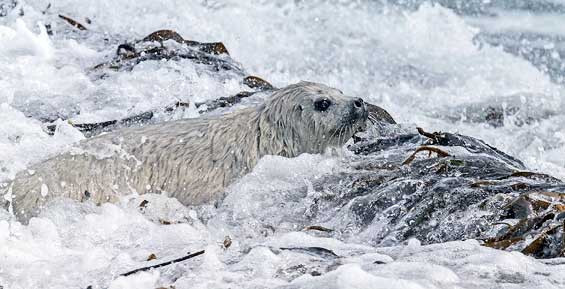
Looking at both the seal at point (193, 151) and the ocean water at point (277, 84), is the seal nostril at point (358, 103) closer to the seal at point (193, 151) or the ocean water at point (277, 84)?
the seal at point (193, 151)

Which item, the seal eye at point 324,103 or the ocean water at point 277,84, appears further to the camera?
the seal eye at point 324,103

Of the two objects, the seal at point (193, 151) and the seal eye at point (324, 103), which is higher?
the seal eye at point (324, 103)

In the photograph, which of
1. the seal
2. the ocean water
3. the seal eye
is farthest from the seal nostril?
the ocean water

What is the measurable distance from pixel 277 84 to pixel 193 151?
5.07 metres

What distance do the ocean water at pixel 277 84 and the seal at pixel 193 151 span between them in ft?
0.54

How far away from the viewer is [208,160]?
724 cm

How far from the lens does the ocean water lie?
466 cm

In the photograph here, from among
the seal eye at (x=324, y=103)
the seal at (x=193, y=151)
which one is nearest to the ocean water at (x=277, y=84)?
the seal at (x=193, y=151)

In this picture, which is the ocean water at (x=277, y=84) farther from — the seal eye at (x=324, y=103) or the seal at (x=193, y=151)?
the seal eye at (x=324, y=103)

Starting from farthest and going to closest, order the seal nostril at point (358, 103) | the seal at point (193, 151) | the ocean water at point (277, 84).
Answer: the seal nostril at point (358, 103), the seal at point (193, 151), the ocean water at point (277, 84)

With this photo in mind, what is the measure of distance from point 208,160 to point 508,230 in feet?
8.66

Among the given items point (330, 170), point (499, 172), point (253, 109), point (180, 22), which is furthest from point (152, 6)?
point (499, 172)

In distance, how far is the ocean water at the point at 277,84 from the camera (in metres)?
4.66

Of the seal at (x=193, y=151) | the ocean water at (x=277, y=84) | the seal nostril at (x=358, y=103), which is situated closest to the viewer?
the ocean water at (x=277, y=84)
